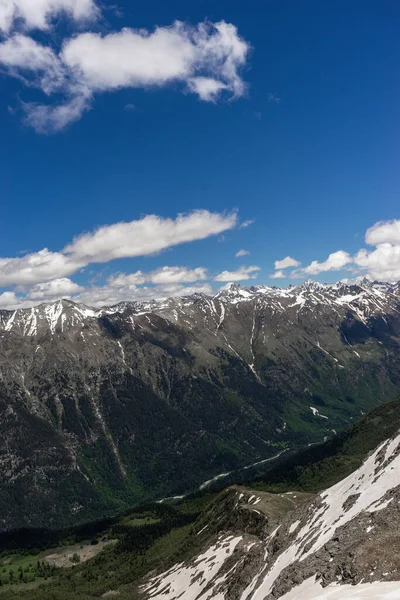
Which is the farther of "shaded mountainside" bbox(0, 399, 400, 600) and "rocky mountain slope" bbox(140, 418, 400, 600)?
"shaded mountainside" bbox(0, 399, 400, 600)

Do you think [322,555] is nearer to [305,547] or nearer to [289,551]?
[305,547]

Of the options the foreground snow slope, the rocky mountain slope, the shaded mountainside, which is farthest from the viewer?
the shaded mountainside

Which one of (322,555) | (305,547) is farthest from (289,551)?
(322,555)

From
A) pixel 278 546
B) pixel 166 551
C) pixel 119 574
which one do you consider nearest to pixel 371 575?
pixel 278 546

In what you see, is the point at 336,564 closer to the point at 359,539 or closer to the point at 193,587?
A: the point at 359,539

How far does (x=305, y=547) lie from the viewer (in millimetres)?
74688

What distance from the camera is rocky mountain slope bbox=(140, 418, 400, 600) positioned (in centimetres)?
4417

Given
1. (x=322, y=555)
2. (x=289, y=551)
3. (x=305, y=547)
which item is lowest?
(x=289, y=551)

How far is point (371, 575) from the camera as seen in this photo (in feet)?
137

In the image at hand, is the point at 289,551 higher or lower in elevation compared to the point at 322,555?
lower

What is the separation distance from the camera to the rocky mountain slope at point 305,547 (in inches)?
1739

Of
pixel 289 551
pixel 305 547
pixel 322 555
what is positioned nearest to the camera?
pixel 322 555

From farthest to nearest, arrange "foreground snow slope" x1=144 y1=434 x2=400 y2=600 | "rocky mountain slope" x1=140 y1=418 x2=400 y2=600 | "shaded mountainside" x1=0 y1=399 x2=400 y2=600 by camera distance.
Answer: "shaded mountainside" x1=0 y1=399 x2=400 y2=600 → "rocky mountain slope" x1=140 y1=418 x2=400 y2=600 → "foreground snow slope" x1=144 y1=434 x2=400 y2=600

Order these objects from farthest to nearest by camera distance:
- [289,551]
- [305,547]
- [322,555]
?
[289,551] < [305,547] < [322,555]
